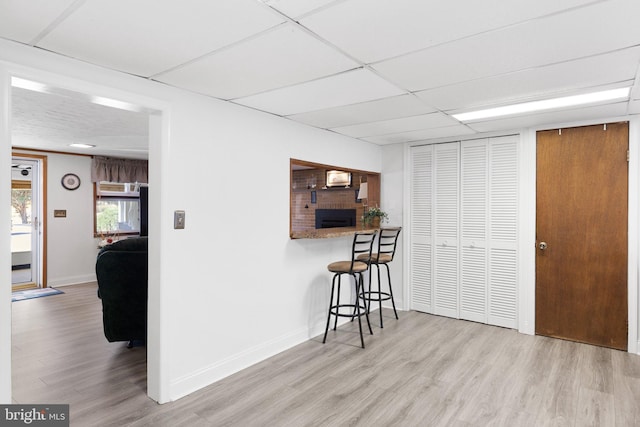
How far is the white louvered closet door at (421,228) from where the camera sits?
4.80m

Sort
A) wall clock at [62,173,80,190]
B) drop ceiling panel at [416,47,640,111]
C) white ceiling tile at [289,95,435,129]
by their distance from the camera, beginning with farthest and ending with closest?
1. wall clock at [62,173,80,190]
2. white ceiling tile at [289,95,435,129]
3. drop ceiling panel at [416,47,640,111]

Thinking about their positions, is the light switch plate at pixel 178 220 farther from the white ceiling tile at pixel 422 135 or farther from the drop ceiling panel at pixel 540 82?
the white ceiling tile at pixel 422 135

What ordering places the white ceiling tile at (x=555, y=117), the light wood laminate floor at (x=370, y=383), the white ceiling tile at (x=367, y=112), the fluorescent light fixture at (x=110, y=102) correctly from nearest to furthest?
the fluorescent light fixture at (x=110, y=102)
the light wood laminate floor at (x=370, y=383)
the white ceiling tile at (x=367, y=112)
the white ceiling tile at (x=555, y=117)

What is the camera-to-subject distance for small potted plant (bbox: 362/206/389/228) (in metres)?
4.91

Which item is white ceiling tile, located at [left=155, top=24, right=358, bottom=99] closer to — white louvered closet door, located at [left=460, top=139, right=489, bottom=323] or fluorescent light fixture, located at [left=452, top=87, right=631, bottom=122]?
fluorescent light fixture, located at [left=452, top=87, right=631, bottom=122]

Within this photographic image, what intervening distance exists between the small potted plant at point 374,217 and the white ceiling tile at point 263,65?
2.60m

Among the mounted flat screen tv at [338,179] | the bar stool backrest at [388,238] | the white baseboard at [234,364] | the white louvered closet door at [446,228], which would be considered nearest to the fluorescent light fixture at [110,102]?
the white baseboard at [234,364]

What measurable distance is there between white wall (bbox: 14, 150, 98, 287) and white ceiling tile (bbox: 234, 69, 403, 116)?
4977 mm

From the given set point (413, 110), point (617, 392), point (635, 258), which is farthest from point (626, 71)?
point (617, 392)

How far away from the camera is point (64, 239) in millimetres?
6434

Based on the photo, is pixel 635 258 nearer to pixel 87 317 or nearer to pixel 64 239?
pixel 87 317

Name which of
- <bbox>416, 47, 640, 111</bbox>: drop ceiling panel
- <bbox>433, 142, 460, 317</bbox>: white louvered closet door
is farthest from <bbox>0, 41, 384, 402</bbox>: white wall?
<bbox>433, 142, 460, 317</bbox>: white louvered closet door

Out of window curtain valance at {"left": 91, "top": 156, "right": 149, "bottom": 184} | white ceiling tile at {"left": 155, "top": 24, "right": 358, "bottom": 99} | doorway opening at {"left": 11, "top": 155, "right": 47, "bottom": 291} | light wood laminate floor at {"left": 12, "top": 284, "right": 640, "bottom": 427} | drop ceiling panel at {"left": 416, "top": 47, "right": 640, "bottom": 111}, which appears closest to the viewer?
white ceiling tile at {"left": 155, "top": 24, "right": 358, "bottom": 99}

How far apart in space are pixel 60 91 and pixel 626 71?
342 centimetres
